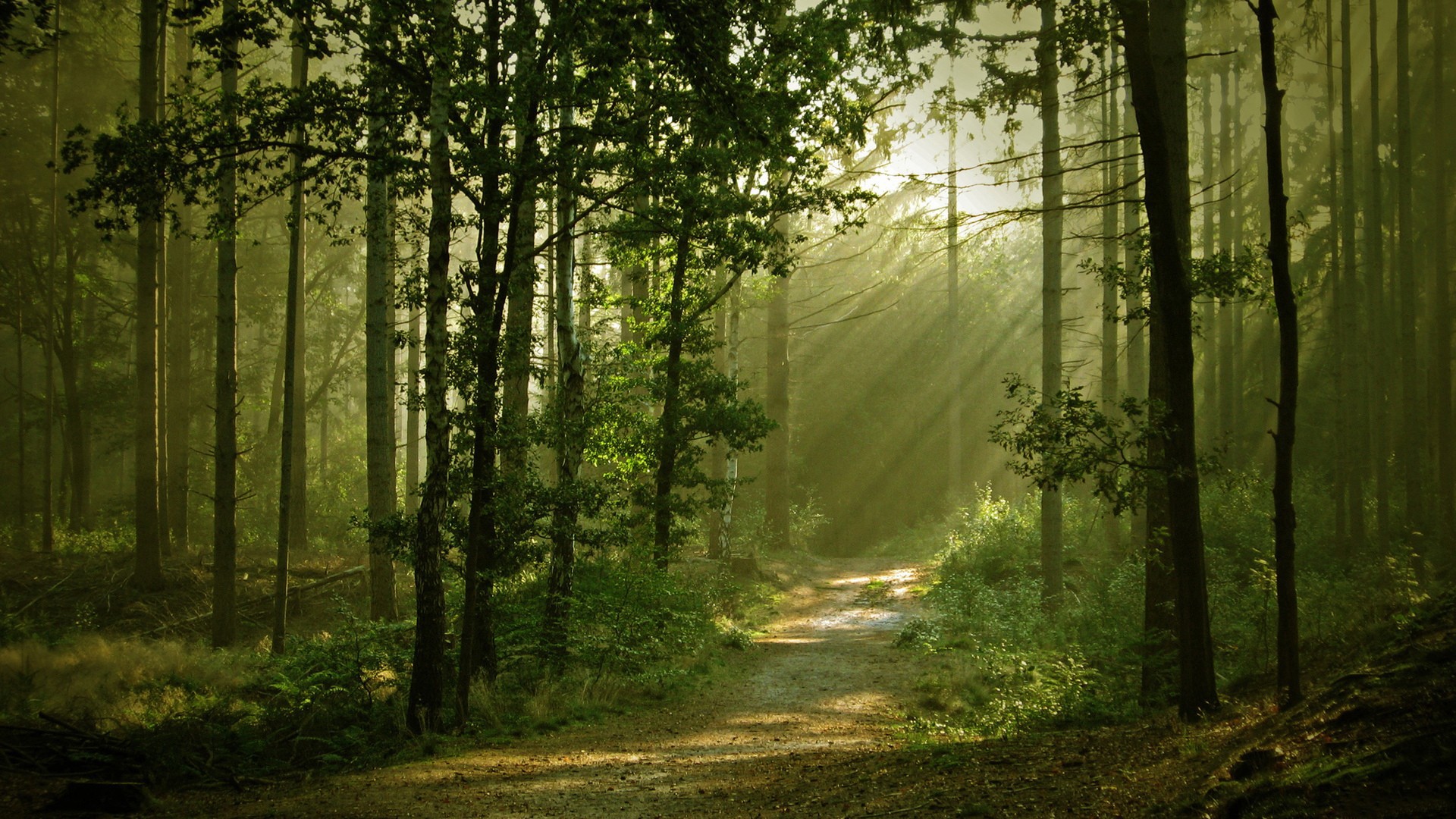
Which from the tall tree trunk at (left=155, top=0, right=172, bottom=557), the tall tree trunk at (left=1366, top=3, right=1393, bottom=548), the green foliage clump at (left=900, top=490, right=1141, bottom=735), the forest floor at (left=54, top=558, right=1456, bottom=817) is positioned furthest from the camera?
the tall tree trunk at (left=1366, top=3, right=1393, bottom=548)

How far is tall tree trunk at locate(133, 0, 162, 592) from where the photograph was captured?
44.2ft

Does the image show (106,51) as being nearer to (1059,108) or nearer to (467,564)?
(467,564)

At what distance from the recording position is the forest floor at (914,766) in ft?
11.2

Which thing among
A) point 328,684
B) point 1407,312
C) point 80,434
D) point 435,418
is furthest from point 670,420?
point 80,434

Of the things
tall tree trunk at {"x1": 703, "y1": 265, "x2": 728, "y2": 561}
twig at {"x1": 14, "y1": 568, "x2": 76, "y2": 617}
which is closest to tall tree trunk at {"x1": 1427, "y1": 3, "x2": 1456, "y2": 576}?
tall tree trunk at {"x1": 703, "y1": 265, "x2": 728, "y2": 561}

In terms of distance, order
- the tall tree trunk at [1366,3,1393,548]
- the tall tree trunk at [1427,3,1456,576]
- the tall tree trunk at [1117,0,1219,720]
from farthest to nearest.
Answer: the tall tree trunk at [1366,3,1393,548] < the tall tree trunk at [1427,3,1456,576] < the tall tree trunk at [1117,0,1219,720]

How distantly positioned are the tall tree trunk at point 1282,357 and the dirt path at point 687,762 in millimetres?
3042

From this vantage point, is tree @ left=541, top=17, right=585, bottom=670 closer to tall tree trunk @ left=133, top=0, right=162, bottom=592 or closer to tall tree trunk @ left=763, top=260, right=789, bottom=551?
tall tree trunk @ left=133, top=0, right=162, bottom=592

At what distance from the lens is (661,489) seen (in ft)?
42.8

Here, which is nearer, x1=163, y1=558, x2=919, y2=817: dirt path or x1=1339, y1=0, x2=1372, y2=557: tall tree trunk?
x1=163, y1=558, x2=919, y2=817: dirt path

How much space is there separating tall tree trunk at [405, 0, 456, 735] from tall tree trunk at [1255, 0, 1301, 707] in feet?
22.8

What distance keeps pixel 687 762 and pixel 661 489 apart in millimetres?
6227

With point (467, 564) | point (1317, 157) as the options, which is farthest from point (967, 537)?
point (1317, 157)

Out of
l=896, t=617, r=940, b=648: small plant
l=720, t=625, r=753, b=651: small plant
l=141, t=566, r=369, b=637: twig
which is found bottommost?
l=720, t=625, r=753, b=651: small plant
